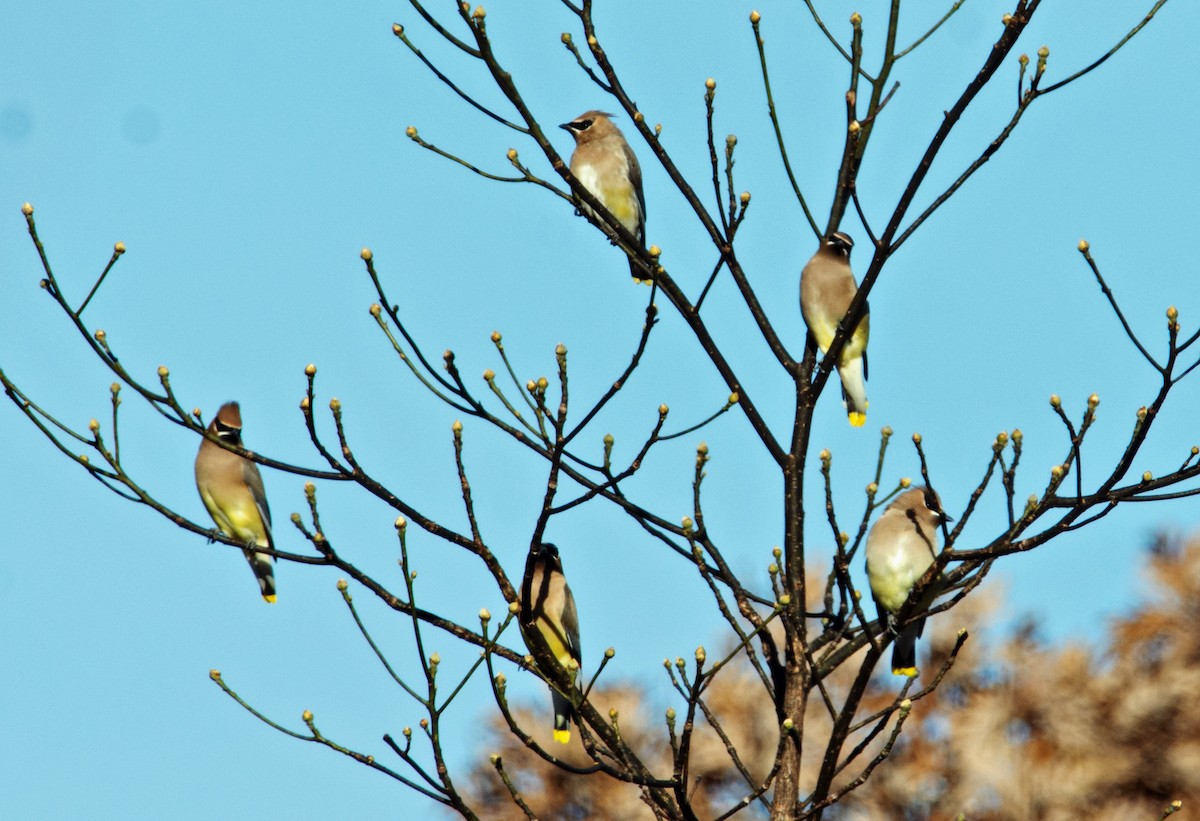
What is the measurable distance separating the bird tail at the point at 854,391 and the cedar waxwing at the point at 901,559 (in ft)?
2.48

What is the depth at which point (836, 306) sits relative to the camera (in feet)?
17.4

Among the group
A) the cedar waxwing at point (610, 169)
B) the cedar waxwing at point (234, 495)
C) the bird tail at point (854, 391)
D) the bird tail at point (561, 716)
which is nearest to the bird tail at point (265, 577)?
the cedar waxwing at point (234, 495)

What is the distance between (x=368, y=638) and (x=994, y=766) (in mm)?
7550

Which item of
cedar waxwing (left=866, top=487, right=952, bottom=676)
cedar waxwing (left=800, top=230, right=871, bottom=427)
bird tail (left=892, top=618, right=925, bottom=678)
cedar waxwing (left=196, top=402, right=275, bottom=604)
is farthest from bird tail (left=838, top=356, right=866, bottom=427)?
cedar waxwing (left=196, top=402, right=275, bottom=604)

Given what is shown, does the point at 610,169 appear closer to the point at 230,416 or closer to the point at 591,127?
the point at 591,127

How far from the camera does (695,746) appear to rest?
10.8 meters

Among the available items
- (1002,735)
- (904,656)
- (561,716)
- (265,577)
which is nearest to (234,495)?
(265,577)

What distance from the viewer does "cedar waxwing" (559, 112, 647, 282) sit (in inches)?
296

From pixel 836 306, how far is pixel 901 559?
0.86 m

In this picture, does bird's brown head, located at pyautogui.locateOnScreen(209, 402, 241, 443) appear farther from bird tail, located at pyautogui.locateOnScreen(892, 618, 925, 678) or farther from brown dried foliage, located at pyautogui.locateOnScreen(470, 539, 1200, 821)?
brown dried foliage, located at pyautogui.locateOnScreen(470, 539, 1200, 821)

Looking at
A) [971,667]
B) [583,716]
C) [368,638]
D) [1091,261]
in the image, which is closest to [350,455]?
[368,638]

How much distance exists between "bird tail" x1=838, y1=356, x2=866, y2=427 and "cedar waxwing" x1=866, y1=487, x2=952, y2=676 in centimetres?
76

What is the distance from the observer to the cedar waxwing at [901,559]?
4.97 metres

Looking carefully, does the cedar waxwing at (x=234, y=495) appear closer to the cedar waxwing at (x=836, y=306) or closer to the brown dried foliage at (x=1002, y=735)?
the cedar waxwing at (x=836, y=306)
